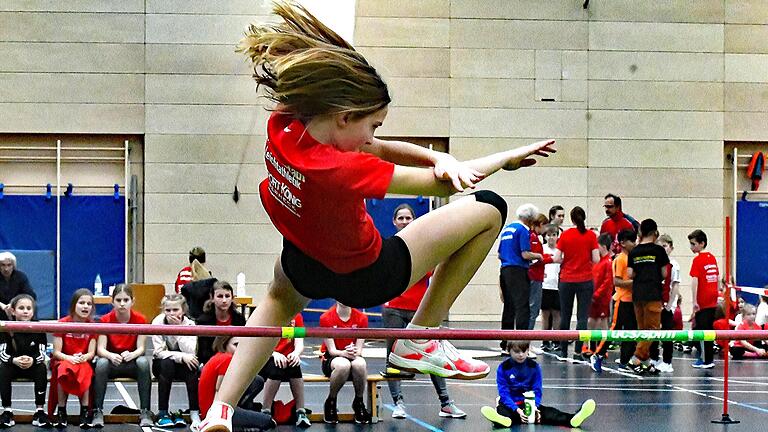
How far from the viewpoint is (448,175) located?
4.02 meters

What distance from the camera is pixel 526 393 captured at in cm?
953

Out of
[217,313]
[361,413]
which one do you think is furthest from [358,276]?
[361,413]

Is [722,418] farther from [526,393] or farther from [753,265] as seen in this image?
[753,265]

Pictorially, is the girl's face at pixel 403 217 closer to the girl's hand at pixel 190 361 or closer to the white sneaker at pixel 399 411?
the white sneaker at pixel 399 411

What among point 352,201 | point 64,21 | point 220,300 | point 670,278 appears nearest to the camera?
point 352,201

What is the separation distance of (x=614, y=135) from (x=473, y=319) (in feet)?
13.7

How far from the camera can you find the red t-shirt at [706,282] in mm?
13789

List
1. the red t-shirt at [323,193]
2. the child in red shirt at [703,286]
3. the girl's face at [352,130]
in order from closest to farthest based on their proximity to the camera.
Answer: the red t-shirt at [323,193]
the girl's face at [352,130]
the child in red shirt at [703,286]

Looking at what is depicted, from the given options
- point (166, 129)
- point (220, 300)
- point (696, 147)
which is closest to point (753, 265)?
point (696, 147)

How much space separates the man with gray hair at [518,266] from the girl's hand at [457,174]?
9267mm

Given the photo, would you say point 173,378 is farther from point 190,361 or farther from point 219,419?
point 219,419

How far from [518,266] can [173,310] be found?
5.03 meters

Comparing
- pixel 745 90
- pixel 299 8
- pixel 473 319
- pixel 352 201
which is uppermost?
pixel 745 90

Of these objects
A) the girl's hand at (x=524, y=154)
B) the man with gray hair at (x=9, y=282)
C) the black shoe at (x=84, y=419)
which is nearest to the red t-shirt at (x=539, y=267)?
the man with gray hair at (x=9, y=282)
